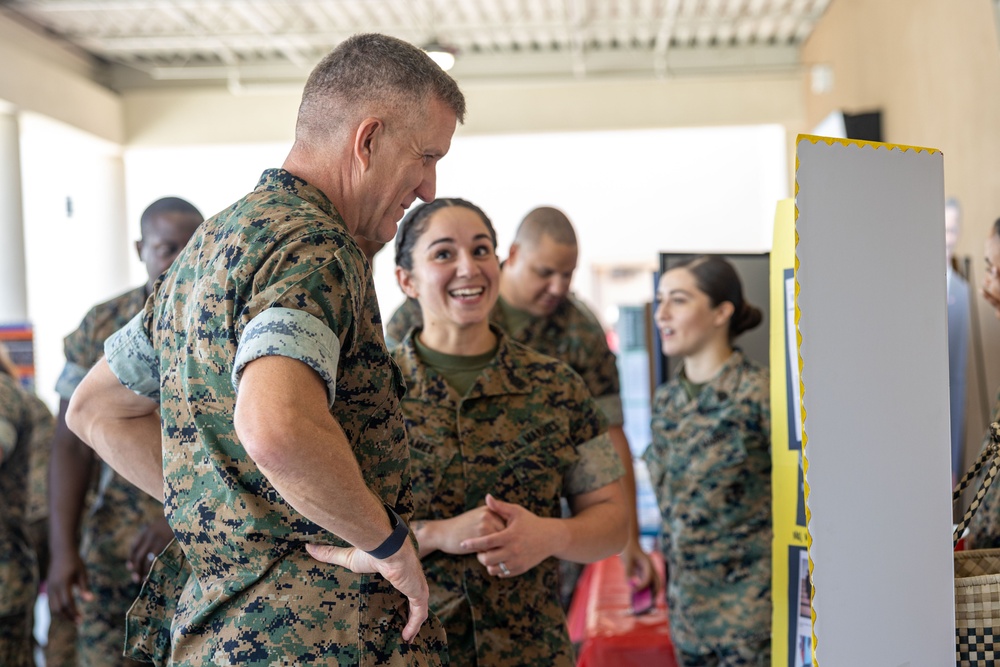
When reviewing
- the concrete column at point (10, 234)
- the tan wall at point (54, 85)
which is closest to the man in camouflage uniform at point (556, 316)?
the concrete column at point (10, 234)

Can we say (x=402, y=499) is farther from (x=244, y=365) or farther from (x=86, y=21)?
(x=86, y=21)

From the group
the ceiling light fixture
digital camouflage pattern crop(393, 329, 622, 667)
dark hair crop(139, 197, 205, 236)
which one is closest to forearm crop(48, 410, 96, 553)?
dark hair crop(139, 197, 205, 236)

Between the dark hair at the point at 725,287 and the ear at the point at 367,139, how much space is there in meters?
2.13

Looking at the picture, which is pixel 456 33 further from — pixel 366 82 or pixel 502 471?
pixel 366 82

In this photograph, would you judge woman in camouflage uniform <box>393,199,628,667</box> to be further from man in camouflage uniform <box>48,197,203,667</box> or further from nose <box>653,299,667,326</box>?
nose <box>653,299,667,326</box>

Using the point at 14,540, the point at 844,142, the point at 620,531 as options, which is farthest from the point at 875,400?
the point at 14,540

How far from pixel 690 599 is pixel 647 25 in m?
7.66

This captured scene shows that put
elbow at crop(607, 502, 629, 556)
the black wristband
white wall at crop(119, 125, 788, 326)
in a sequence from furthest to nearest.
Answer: white wall at crop(119, 125, 788, 326), elbow at crop(607, 502, 629, 556), the black wristband

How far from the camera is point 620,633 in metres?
3.90

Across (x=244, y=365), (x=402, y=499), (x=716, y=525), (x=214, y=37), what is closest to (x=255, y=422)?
(x=244, y=365)

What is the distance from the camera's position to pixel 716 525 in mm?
3137

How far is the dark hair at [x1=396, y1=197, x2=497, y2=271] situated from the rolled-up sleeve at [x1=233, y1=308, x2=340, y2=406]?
3.44ft

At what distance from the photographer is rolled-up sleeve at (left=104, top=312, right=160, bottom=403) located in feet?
5.33

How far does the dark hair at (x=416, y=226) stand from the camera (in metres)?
2.34
